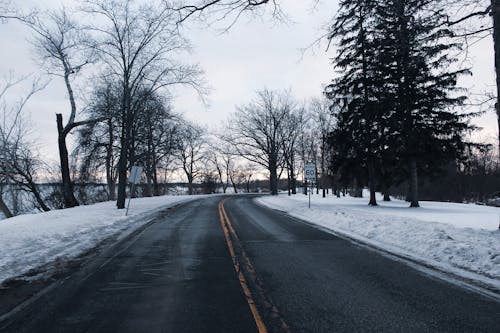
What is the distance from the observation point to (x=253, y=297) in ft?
18.2

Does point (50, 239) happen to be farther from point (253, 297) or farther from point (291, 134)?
point (291, 134)

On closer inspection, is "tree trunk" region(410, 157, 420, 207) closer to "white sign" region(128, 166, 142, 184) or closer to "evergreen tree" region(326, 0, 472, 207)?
"evergreen tree" region(326, 0, 472, 207)

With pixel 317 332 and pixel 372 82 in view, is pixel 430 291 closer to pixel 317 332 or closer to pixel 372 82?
pixel 317 332

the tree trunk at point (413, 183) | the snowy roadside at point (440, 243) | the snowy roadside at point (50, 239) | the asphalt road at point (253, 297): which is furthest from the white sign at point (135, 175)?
the tree trunk at point (413, 183)

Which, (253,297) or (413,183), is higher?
(413,183)

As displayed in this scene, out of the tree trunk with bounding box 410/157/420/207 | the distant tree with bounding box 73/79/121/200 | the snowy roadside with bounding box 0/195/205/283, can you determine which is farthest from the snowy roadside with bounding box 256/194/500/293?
the distant tree with bounding box 73/79/121/200

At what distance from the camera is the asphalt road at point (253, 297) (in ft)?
14.8

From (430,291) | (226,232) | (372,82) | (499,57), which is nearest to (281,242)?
(226,232)

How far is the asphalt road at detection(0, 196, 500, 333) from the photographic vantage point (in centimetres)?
451

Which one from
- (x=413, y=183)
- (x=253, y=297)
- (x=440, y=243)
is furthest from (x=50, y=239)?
(x=413, y=183)

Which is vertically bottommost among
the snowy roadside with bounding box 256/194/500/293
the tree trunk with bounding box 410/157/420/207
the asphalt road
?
the asphalt road

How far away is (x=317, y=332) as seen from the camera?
13.8 ft

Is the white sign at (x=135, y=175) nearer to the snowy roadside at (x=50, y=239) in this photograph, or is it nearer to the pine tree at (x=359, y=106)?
the snowy roadside at (x=50, y=239)

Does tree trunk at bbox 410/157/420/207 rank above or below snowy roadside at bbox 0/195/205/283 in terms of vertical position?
above
